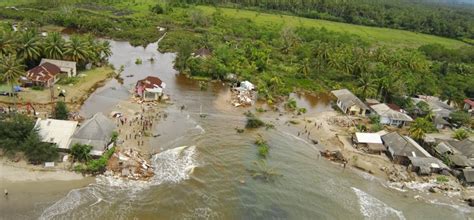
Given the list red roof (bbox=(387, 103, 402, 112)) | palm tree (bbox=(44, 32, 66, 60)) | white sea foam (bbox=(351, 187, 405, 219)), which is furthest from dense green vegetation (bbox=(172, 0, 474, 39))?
white sea foam (bbox=(351, 187, 405, 219))

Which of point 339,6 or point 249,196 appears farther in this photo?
point 339,6

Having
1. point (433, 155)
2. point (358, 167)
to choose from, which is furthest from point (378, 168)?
point (433, 155)

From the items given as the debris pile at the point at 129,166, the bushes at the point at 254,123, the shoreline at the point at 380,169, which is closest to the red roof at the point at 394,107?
the shoreline at the point at 380,169

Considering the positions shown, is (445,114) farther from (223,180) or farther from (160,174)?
(160,174)

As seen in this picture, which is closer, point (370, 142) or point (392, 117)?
→ point (370, 142)

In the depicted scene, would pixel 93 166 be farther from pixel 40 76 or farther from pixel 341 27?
pixel 341 27

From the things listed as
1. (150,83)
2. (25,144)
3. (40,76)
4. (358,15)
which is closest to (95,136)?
(25,144)
